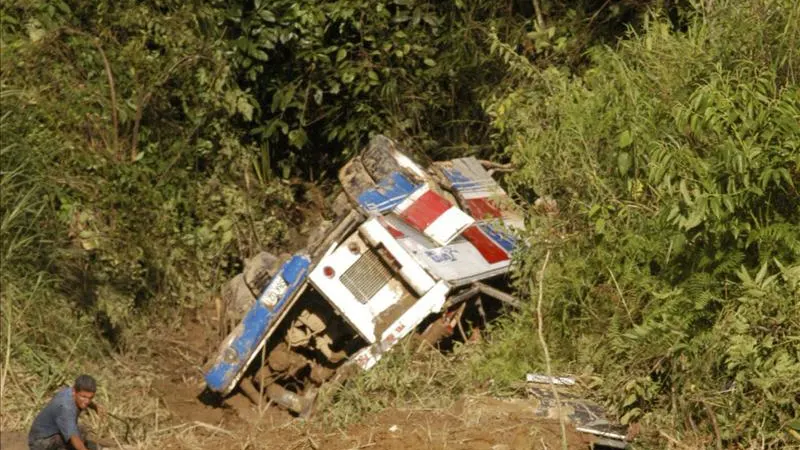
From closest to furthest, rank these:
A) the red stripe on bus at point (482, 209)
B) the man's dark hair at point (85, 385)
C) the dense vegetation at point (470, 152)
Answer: the dense vegetation at point (470, 152), the man's dark hair at point (85, 385), the red stripe on bus at point (482, 209)

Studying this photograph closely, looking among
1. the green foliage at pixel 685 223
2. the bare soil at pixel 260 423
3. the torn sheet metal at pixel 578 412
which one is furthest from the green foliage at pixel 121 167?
the torn sheet metal at pixel 578 412

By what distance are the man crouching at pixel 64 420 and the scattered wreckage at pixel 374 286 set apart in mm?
1664

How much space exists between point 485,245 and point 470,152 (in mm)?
1869

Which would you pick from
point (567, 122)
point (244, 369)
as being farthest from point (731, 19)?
point (244, 369)

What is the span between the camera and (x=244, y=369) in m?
10.2

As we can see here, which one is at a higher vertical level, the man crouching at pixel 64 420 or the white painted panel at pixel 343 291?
the man crouching at pixel 64 420

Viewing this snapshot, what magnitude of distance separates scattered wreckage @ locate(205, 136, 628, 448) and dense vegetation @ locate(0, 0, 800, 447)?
1.49 ft

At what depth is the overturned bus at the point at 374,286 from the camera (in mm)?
9781

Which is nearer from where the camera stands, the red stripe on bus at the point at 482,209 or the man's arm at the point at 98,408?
the man's arm at the point at 98,408

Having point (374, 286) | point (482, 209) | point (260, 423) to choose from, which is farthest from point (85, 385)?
point (482, 209)

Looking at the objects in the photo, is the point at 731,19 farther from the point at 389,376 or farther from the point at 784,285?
the point at 389,376

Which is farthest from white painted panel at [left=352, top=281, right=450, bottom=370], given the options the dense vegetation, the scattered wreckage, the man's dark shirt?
the man's dark shirt

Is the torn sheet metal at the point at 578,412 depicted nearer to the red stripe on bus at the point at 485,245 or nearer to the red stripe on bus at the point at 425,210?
the red stripe on bus at the point at 485,245

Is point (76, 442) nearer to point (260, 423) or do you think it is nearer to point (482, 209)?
point (260, 423)
